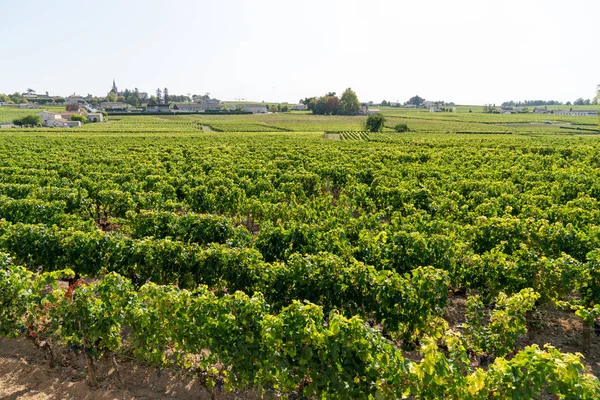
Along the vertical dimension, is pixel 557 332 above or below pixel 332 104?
below

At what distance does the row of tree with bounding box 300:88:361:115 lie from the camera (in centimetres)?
17100

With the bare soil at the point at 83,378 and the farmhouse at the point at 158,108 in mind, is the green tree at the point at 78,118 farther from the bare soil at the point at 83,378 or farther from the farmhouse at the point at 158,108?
the bare soil at the point at 83,378

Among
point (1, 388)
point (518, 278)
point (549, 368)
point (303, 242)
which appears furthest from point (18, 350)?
point (518, 278)

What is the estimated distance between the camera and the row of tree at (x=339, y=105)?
171 m

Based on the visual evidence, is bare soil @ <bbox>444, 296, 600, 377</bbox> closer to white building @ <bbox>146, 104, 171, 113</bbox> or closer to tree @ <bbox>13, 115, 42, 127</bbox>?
tree @ <bbox>13, 115, 42, 127</bbox>

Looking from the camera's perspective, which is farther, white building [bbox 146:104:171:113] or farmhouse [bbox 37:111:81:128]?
white building [bbox 146:104:171:113]

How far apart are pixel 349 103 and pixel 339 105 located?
5.23 metres

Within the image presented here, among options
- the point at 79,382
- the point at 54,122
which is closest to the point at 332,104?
the point at 54,122

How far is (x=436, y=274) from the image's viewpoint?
9.20m

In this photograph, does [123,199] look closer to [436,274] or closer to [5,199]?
[5,199]

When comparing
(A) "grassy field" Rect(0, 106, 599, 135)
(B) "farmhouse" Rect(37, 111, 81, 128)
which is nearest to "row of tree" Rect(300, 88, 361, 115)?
(A) "grassy field" Rect(0, 106, 599, 135)

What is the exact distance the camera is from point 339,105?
17412cm

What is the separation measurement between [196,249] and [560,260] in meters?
10.6

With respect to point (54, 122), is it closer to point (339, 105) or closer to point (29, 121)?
point (29, 121)
